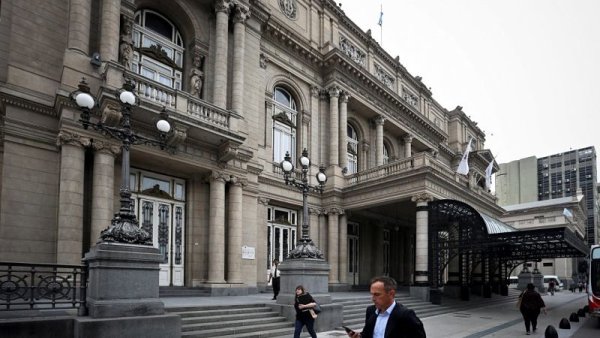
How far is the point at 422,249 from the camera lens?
2200cm

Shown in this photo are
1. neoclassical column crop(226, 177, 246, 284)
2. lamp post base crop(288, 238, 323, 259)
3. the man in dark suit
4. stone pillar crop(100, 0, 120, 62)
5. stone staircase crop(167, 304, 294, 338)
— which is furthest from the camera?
neoclassical column crop(226, 177, 246, 284)

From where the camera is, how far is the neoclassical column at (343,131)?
87.2ft

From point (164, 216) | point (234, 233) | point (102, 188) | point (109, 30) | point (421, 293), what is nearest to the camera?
point (102, 188)

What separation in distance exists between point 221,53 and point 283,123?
21.2 feet

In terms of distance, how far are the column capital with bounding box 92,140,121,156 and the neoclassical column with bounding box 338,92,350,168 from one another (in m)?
14.0

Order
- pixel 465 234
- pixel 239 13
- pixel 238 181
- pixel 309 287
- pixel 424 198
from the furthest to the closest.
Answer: pixel 465 234 → pixel 424 198 → pixel 239 13 → pixel 238 181 → pixel 309 287

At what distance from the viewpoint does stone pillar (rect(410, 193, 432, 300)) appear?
21766 millimetres

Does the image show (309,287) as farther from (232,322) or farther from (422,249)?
(422,249)

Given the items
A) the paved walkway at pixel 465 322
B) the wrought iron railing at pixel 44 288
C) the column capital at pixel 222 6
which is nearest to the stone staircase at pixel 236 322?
the paved walkway at pixel 465 322

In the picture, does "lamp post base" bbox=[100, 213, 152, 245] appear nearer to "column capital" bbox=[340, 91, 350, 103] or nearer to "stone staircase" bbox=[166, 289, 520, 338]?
"stone staircase" bbox=[166, 289, 520, 338]

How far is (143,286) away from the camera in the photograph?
959 centimetres

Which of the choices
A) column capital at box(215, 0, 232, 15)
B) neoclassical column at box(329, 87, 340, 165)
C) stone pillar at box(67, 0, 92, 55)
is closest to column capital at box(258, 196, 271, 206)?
neoclassical column at box(329, 87, 340, 165)

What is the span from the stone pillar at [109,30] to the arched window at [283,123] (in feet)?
32.6

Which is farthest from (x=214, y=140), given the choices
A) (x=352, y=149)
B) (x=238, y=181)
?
(x=352, y=149)
